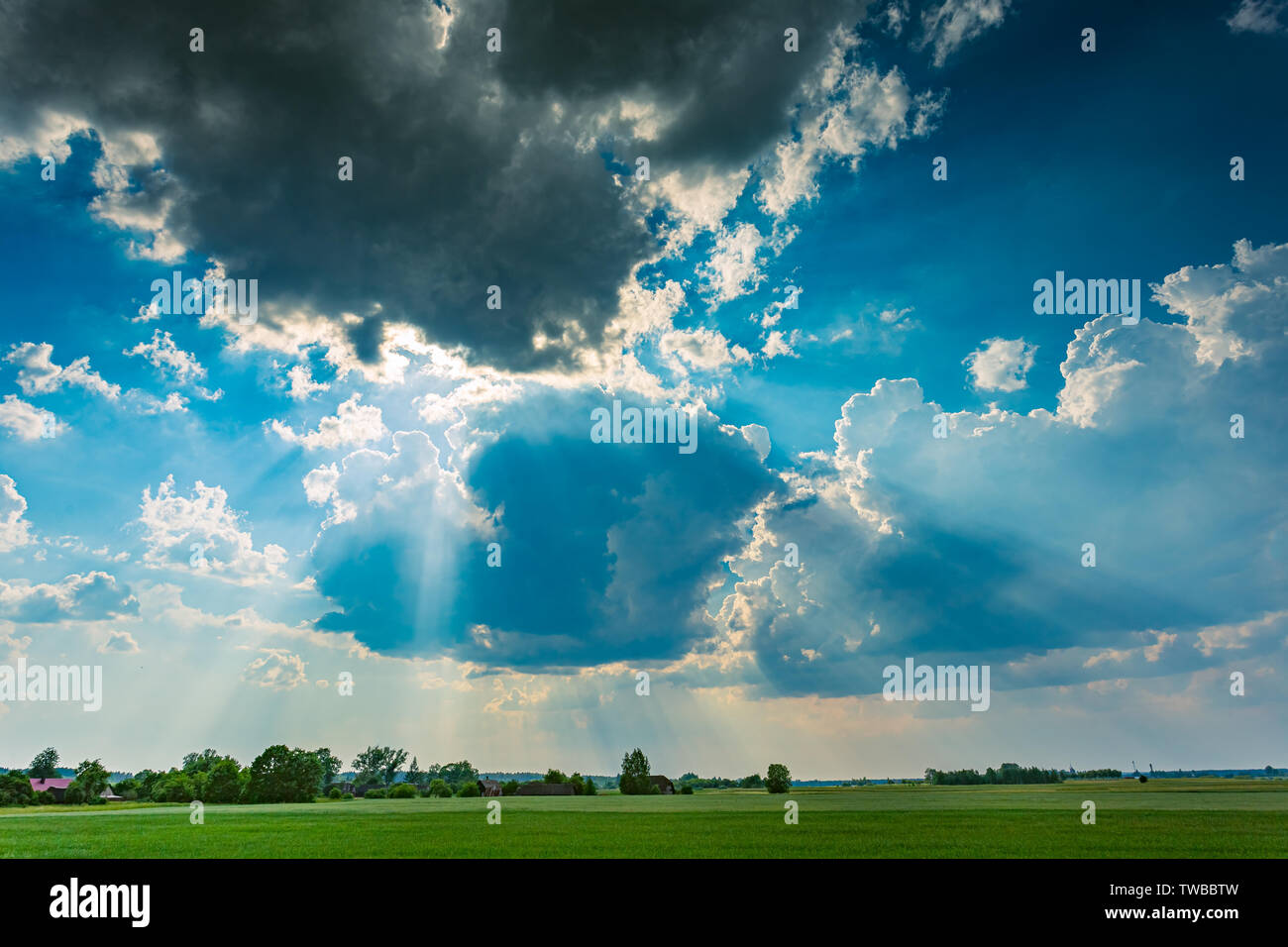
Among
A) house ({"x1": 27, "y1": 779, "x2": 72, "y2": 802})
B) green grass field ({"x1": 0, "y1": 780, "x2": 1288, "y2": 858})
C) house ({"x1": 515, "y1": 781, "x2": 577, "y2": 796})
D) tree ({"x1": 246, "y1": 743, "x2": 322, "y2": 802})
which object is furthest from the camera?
house ({"x1": 515, "y1": 781, "x2": 577, "y2": 796})

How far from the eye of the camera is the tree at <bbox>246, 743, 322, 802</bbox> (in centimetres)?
11338

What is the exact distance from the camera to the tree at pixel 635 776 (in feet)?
487

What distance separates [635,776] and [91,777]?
107 metres

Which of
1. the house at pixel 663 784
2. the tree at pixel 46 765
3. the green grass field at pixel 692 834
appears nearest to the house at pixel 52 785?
the tree at pixel 46 765

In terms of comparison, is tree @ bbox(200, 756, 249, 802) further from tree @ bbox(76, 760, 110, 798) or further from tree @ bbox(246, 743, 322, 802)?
tree @ bbox(76, 760, 110, 798)

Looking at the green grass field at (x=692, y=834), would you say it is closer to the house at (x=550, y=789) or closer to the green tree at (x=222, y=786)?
the green tree at (x=222, y=786)

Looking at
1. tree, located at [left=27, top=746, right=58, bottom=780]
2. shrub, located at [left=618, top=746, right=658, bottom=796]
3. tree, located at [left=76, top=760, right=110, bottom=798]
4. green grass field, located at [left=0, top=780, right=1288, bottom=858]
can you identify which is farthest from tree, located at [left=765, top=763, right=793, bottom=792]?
tree, located at [left=27, top=746, right=58, bottom=780]

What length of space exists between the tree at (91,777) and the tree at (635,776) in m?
103

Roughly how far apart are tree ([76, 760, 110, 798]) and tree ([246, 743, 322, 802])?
37283 mm
